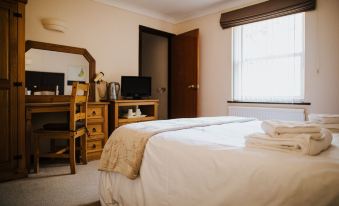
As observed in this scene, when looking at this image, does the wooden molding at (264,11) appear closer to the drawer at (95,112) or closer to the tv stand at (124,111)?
the tv stand at (124,111)

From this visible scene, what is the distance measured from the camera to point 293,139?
0.98 metres

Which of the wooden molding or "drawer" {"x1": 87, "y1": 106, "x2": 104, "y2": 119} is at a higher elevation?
the wooden molding

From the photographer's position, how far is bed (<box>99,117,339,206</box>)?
75cm

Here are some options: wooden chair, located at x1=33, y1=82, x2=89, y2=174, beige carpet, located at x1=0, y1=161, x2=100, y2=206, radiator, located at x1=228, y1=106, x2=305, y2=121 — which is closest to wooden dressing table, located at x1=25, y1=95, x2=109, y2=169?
wooden chair, located at x1=33, y1=82, x2=89, y2=174

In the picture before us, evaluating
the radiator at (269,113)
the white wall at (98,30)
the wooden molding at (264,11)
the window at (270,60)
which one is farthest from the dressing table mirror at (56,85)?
the wooden molding at (264,11)

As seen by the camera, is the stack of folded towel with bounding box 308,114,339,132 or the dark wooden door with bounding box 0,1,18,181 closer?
the stack of folded towel with bounding box 308,114,339,132

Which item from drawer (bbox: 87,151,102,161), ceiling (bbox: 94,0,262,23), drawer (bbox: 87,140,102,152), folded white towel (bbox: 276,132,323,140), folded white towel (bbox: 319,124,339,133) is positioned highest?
ceiling (bbox: 94,0,262,23)

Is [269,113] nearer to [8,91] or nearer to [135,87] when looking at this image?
[135,87]

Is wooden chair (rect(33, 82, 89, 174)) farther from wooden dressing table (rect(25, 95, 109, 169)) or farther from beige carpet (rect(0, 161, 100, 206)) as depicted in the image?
wooden dressing table (rect(25, 95, 109, 169))

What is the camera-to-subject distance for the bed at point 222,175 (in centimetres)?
75

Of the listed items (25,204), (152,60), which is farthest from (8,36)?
(152,60)

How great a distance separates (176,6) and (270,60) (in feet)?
5.86

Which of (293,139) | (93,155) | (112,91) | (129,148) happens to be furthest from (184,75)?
(293,139)

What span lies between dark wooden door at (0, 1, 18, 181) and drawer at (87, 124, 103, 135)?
33.5 inches
